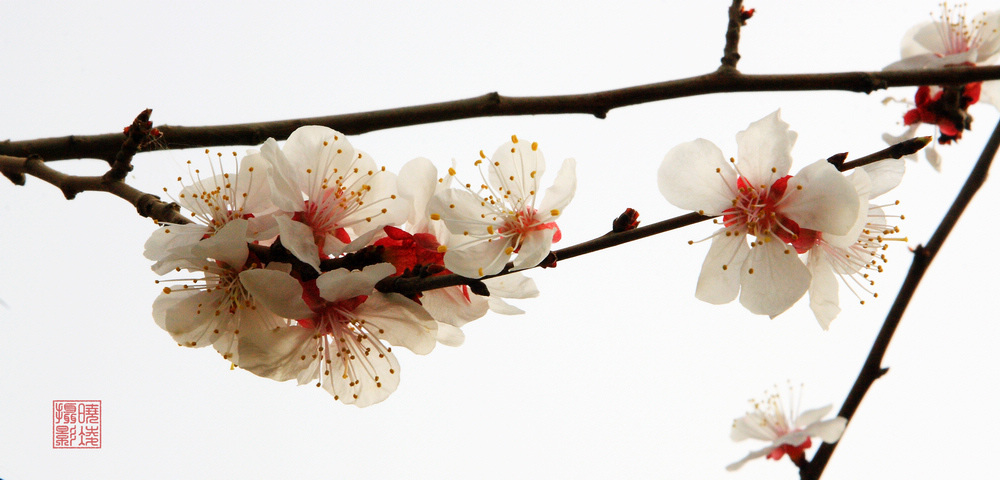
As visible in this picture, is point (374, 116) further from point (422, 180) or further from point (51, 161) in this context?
point (51, 161)

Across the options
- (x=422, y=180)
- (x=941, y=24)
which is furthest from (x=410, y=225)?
(x=941, y=24)

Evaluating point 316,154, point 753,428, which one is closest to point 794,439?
point 753,428

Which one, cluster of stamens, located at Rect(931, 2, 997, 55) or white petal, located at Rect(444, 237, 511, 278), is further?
cluster of stamens, located at Rect(931, 2, 997, 55)

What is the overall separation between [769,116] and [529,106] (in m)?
0.36

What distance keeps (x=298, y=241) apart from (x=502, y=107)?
1.20ft

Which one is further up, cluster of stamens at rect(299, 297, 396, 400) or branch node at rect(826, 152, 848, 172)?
branch node at rect(826, 152, 848, 172)

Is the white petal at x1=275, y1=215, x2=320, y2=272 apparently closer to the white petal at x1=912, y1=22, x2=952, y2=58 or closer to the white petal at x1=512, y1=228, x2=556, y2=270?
the white petal at x1=512, y1=228, x2=556, y2=270

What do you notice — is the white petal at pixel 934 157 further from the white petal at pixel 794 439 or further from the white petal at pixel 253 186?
the white petal at pixel 253 186

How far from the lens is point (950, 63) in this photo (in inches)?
71.3

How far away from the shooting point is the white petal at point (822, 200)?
862mm

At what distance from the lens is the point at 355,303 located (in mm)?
954

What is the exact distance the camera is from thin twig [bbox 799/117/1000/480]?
1.19m

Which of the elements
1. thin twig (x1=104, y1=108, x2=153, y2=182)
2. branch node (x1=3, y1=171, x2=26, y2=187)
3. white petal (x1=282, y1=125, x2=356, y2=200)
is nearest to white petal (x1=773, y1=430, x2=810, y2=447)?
white petal (x1=282, y1=125, x2=356, y2=200)

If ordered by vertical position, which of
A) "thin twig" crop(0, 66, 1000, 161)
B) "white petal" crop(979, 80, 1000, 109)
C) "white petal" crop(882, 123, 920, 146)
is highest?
"white petal" crop(979, 80, 1000, 109)
